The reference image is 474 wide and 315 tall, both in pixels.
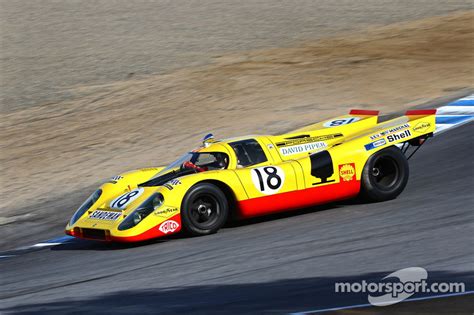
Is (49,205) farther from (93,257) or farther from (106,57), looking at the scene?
(106,57)

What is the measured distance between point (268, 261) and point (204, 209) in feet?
6.25

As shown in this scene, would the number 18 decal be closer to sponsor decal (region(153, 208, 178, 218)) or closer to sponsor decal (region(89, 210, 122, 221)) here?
sponsor decal (region(153, 208, 178, 218))

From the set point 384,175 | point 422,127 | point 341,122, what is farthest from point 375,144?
point 341,122

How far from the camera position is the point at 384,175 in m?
12.2

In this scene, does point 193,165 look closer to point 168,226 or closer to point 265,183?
point 265,183

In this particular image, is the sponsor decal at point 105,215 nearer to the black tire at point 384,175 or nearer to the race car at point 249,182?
the race car at point 249,182

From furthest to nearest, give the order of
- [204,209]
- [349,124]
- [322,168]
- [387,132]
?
[349,124], [387,132], [322,168], [204,209]

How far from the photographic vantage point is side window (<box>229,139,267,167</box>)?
1170 cm

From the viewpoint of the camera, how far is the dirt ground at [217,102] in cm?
1653

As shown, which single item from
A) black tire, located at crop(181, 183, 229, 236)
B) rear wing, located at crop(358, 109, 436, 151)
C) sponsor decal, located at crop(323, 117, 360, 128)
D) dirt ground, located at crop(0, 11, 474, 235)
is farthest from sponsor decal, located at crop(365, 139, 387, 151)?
dirt ground, located at crop(0, 11, 474, 235)

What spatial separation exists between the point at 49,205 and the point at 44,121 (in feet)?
19.3

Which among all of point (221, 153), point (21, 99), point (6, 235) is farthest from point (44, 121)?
point (221, 153)

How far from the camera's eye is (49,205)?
14.4 metres

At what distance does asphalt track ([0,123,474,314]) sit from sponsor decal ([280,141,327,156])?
782mm
